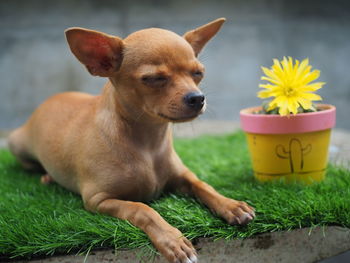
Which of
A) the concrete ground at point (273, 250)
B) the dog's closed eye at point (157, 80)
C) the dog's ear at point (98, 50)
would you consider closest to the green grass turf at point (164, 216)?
the concrete ground at point (273, 250)

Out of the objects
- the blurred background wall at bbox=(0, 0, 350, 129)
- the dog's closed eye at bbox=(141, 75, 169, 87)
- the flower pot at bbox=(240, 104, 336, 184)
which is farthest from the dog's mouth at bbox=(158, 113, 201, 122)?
the blurred background wall at bbox=(0, 0, 350, 129)

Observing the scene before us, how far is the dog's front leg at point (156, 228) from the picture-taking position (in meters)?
1.61

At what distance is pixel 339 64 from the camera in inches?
234

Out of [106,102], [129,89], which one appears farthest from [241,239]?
[106,102]

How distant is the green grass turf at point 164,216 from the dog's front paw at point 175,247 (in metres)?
0.07

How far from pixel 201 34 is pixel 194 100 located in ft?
1.82

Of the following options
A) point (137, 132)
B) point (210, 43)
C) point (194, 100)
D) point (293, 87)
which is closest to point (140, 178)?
point (137, 132)

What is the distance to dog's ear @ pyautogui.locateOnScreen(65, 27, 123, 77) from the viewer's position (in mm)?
1933

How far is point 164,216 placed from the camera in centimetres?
191

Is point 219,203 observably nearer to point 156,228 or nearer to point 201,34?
point 156,228

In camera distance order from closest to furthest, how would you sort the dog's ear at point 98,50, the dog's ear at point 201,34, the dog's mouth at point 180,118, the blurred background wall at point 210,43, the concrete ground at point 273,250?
the concrete ground at point 273,250 < the dog's mouth at point 180,118 < the dog's ear at point 98,50 < the dog's ear at point 201,34 < the blurred background wall at point 210,43

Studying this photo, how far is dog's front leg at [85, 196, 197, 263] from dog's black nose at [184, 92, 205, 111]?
1.48 feet

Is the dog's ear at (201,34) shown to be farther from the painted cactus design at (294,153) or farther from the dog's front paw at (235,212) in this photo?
the dog's front paw at (235,212)

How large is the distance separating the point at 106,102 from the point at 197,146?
1453 mm
